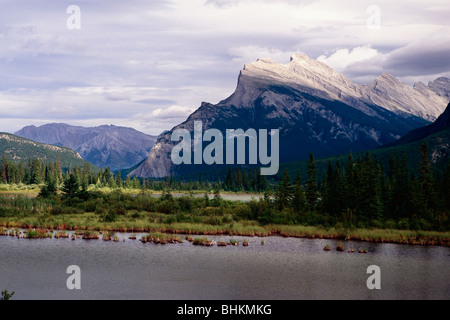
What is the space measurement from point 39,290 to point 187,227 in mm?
34756

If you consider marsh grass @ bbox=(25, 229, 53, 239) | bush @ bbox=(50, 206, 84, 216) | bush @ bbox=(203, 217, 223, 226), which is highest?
bush @ bbox=(50, 206, 84, 216)

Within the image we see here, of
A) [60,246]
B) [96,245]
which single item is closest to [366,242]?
[96,245]

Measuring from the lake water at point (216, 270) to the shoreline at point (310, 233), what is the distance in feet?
12.7

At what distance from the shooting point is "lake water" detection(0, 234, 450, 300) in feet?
125

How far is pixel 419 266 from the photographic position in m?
48.8

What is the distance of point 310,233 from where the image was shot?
228 feet

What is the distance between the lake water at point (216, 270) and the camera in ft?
125

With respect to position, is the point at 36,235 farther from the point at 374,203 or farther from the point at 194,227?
the point at 374,203

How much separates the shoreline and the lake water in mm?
3867

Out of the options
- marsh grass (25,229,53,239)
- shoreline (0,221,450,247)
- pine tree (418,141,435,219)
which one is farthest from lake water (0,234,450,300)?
pine tree (418,141,435,219)

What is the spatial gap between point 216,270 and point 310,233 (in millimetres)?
27441

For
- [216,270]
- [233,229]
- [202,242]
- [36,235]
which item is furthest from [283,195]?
[36,235]

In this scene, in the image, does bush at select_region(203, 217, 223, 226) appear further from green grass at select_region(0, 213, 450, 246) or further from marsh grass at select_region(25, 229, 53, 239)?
marsh grass at select_region(25, 229, 53, 239)
